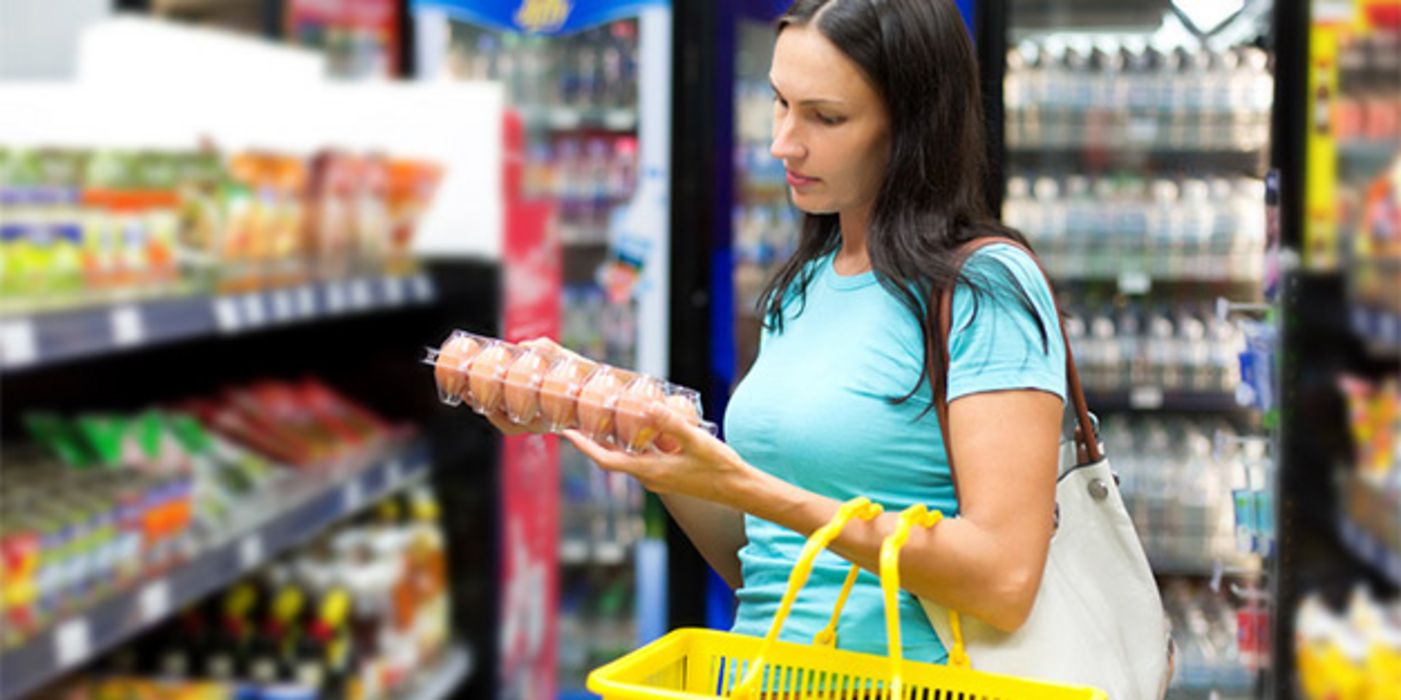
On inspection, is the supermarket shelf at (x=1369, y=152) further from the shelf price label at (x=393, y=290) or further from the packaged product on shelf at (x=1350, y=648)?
the shelf price label at (x=393, y=290)

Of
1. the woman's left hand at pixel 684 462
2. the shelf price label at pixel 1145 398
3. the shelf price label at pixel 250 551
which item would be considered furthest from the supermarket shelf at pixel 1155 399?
the woman's left hand at pixel 684 462

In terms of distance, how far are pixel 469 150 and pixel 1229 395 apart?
2.41 meters

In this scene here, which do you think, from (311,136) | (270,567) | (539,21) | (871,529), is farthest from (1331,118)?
(871,529)

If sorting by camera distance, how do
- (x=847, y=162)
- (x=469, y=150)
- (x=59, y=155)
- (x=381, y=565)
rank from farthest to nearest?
(x=469, y=150) → (x=381, y=565) → (x=59, y=155) → (x=847, y=162)

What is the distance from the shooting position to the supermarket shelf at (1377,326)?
11.6 ft

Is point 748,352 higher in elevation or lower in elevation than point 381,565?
Result: higher

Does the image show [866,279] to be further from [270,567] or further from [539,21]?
[539,21]

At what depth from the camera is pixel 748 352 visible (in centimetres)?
379

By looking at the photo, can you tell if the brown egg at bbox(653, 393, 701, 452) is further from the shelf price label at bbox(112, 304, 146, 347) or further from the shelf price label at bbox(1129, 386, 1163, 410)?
the shelf price label at bbox(1129, 386, 1163, 410)

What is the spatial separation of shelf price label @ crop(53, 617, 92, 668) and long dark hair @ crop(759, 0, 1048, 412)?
3.93 feet

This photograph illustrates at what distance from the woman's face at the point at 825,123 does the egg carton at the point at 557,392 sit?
249mm

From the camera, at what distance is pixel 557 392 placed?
53.5 inches

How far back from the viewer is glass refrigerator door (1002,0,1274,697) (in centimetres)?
452

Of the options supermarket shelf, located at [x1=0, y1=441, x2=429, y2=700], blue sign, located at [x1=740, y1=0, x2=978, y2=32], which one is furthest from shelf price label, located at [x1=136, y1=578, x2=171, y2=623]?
blue sign, located at [x1=740, y1=0, x2=978, y2=32]
